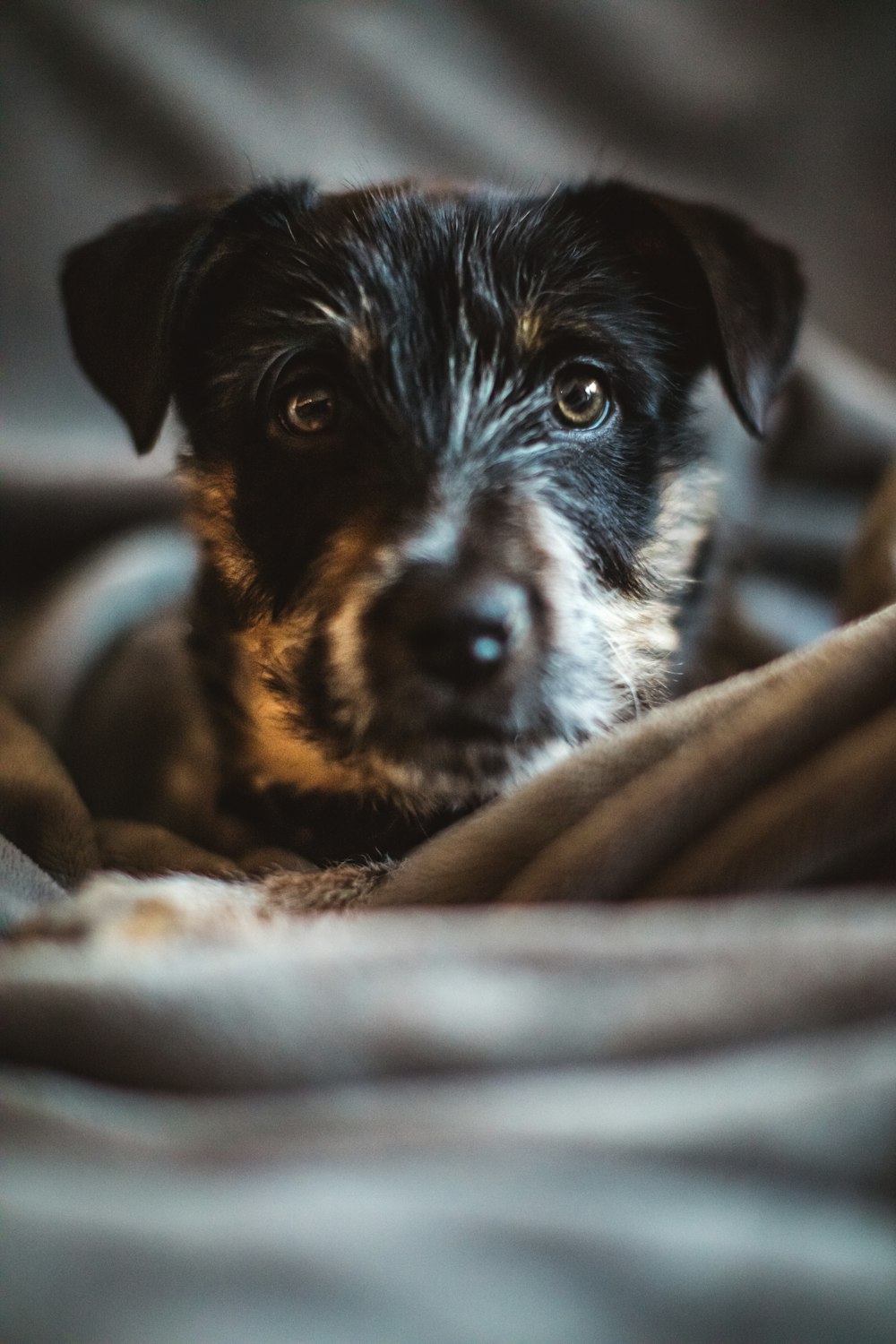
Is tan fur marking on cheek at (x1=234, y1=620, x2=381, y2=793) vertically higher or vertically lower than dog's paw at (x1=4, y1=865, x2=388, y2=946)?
higher

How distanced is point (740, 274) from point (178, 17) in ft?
5.71

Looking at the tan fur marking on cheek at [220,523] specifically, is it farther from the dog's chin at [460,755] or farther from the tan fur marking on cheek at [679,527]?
the tan fur marking on cheek at [679,527]

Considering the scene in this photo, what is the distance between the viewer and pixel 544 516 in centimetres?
138

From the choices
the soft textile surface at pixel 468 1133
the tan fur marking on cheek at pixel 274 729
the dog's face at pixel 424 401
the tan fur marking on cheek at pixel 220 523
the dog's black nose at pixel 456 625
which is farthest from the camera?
the tan fur marking on cheek at pixel 220 523

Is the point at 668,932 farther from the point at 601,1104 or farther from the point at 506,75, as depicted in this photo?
the point at 506,75

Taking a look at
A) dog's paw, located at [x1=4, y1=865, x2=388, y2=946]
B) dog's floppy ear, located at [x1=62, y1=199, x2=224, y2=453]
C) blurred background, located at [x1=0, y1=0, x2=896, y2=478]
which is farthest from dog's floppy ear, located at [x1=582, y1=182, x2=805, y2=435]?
blurred background, located at [x1=0, y1=0, x2=896, y2=478]

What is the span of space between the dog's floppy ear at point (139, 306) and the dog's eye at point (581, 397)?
57 centimetres

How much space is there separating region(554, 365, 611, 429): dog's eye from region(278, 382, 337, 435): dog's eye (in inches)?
13.6

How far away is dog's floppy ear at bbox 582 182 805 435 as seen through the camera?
4.84 feet

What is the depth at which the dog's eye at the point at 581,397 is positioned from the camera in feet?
4.96

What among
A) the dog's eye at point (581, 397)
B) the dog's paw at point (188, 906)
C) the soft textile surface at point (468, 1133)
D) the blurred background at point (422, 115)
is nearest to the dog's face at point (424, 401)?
the dog's eye at point (581, 397)

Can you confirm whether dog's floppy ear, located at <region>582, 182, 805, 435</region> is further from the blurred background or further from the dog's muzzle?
the blurred background

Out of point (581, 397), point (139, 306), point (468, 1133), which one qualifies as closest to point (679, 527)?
point (581, 397)

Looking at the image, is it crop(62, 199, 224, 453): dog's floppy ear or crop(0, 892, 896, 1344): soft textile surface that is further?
crop(62, 199, 224, 453): dog's floppy ear
